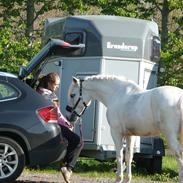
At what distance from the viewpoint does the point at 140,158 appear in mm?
14938

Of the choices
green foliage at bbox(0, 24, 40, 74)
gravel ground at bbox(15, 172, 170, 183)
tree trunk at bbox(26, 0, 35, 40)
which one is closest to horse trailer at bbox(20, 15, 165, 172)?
gravel ground at bbox(15, 172, 170, 183)

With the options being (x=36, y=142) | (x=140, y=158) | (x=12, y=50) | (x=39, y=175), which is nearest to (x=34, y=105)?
(x=36, y=142)

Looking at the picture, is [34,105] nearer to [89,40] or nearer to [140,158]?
[89,40]

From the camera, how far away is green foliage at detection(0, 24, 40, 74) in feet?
78.9

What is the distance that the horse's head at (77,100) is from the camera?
11.5 metres

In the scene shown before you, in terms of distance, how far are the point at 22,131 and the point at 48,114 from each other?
0.51 meters

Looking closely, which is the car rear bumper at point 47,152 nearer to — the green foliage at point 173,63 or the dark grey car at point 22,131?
the dark grey car at point 22,131

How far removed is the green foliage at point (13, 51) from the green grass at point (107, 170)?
8.70m

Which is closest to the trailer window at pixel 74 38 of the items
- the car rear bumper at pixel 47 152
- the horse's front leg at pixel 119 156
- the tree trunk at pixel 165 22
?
the horse's front leg at pixel 119 156

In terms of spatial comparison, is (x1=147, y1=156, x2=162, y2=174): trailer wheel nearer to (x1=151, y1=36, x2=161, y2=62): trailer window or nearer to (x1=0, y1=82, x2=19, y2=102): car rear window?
(x1=151, y1=36, x2=161, y2=62): trailer window

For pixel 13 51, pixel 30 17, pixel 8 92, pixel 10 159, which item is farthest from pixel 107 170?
pixel 30 17

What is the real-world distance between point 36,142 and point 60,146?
0.43m

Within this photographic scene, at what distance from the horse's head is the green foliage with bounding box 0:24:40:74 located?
40.8 feet

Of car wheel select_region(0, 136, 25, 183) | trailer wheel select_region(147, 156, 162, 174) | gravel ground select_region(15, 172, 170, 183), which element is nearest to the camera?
car wheel select_region(0, 136, 25, 183)
